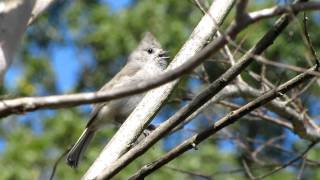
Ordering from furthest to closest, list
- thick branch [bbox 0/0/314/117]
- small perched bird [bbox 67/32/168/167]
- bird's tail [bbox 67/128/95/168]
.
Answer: small perched bird [bbox 67/32/168/167] < bird's tail [bbox 67/128/95/168] < thick branch [bbox 0/0/314/117]

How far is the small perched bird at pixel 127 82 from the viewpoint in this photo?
249 inches

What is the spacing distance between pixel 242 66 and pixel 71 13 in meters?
12.5

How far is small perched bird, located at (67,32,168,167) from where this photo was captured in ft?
20.7

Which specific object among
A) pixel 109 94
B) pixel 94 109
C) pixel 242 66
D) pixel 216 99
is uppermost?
pixel 94 109

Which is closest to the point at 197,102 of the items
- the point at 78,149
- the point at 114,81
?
the point at 78,149

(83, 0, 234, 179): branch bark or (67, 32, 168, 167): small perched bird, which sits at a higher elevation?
(67, 32, 168, 167): small perched bird

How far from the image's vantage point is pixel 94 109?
6547 millimetres

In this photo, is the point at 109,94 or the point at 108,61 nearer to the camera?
the point at 109,94

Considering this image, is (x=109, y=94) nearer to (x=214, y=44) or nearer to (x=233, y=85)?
(x=214, y=44)

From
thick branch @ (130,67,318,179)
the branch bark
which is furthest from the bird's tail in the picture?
thick branch @ (130,67,318,179)

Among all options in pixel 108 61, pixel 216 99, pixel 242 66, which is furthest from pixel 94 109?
pixel 108 61

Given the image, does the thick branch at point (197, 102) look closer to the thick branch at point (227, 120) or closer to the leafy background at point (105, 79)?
the thick branch at point (227, 120)

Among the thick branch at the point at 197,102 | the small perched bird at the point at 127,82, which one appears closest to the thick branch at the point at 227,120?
the thick branch at the point at 197,102

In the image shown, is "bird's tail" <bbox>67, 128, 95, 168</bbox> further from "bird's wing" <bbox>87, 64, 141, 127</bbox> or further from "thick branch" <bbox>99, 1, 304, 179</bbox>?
"thick branch" <bbox>99, 1, 304, 179</bbox>
